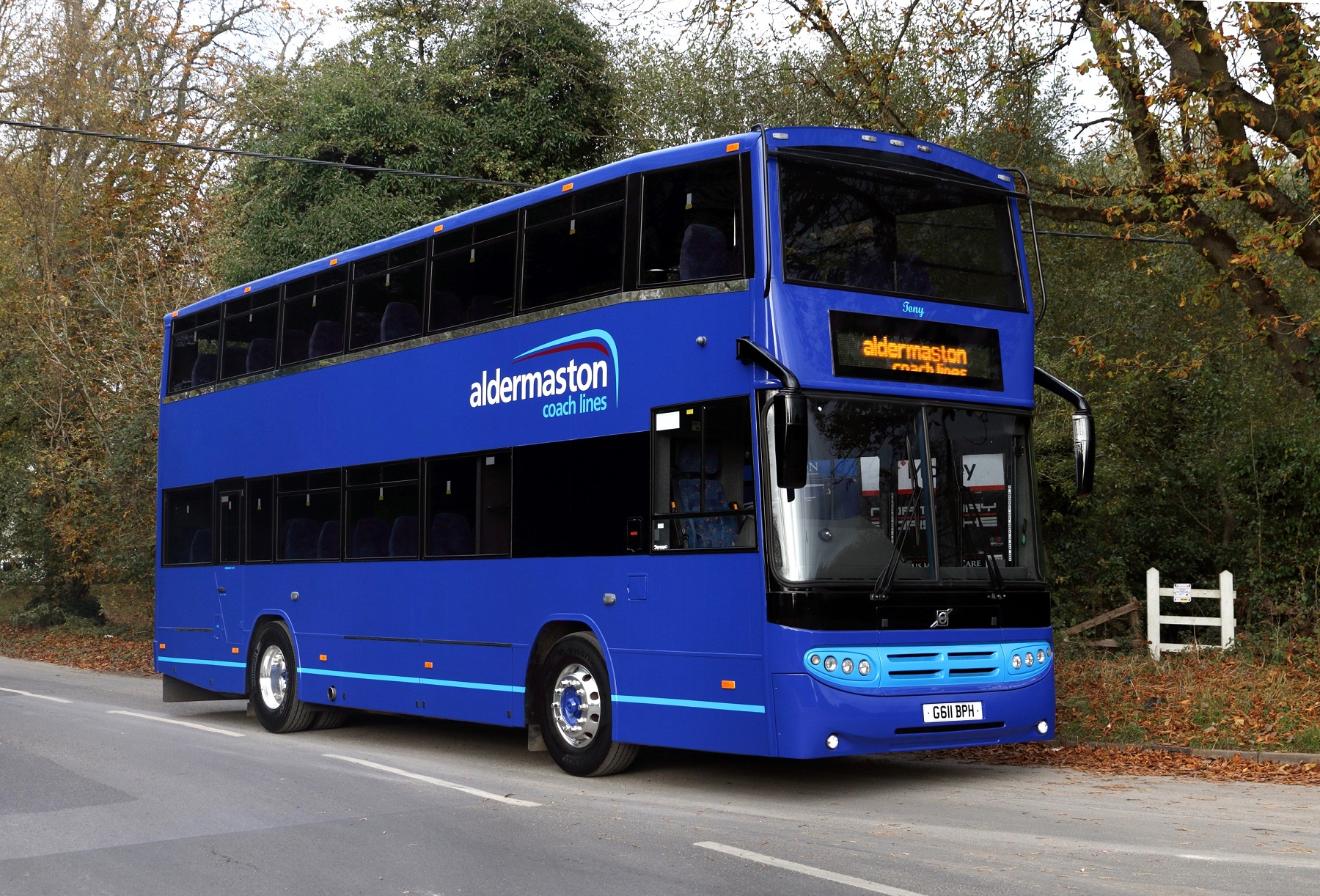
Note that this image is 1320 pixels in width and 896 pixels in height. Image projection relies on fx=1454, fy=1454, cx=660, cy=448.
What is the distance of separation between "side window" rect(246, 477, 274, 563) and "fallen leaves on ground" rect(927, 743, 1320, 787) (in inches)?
296

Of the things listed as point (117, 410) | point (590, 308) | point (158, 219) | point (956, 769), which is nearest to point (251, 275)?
point (117, 410)

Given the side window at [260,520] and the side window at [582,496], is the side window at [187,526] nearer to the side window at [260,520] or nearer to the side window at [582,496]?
the side window at [260,520]

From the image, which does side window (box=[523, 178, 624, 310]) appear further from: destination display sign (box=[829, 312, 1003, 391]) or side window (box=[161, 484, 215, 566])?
side window (box=[161, 484, 215, 566])

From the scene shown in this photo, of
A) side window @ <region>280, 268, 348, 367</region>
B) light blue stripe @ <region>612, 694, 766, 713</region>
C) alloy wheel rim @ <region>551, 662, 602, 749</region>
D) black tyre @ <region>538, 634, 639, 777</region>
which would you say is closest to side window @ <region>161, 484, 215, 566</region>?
side window @ <region>280, 268, 348, 367</region>

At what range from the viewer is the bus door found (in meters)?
16.4

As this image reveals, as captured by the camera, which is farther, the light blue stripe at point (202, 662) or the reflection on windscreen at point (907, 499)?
the light blue stripe at point (202, 662)

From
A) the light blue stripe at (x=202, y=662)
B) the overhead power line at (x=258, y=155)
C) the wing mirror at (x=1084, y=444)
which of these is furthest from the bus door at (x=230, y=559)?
the wing mirror at (x=1084, y=444)

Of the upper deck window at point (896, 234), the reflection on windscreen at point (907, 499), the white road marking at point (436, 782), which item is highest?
the upper deck window at point (896, 234)

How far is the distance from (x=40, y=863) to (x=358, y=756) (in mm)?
5135

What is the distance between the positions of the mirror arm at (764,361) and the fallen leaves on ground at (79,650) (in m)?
19.2

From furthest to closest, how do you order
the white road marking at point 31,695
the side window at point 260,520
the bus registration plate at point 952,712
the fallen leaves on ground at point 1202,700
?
the white road marking at point 31,695 < the side window at point 260,520 < the fallen leaves on ground at point 1202,700 < the bus registration plate at point 952,712

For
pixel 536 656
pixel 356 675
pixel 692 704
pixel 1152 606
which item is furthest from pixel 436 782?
pixel 1152 606

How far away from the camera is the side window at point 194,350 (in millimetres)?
17094

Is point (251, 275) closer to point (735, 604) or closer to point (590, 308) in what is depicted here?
point (590, 308)
